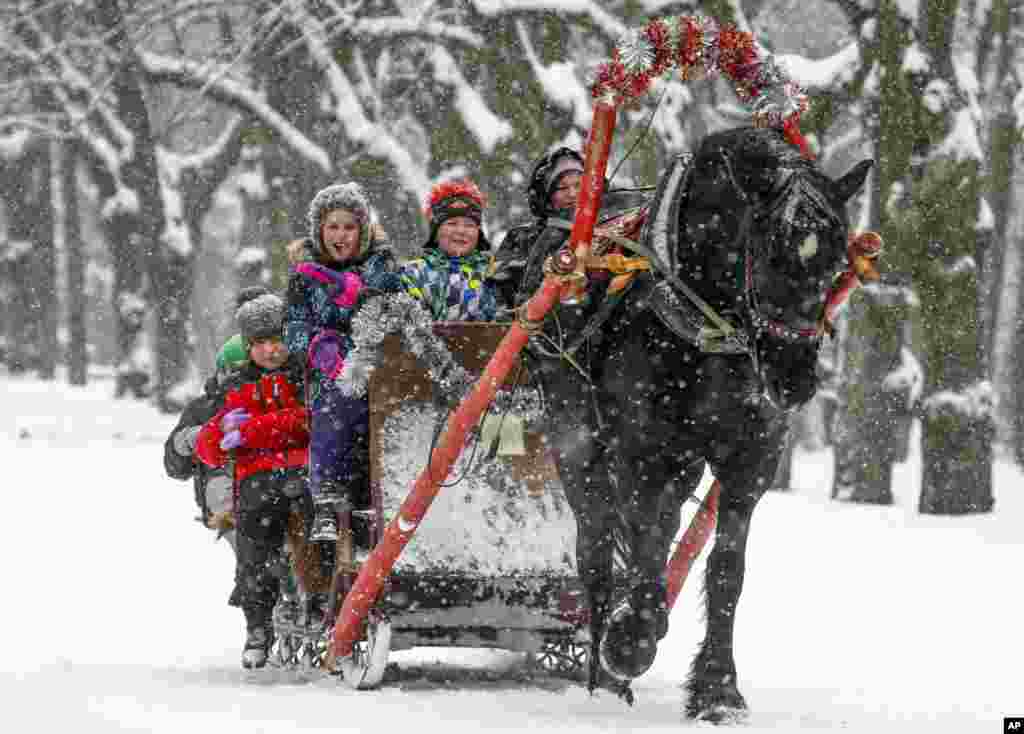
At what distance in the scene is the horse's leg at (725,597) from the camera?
6043 mm

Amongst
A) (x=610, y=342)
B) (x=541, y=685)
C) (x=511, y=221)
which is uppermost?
(x=511, y=221)

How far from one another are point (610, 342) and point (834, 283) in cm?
93

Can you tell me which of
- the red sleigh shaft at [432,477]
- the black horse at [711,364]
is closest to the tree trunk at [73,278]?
the red sleigh shaft at [432,477]

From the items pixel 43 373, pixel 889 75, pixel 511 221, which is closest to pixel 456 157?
pixel 511 221

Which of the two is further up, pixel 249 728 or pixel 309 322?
pixel 309 322

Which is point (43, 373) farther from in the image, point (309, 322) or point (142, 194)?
point (309, 322)

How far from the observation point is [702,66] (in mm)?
6547

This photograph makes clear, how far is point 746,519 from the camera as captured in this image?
6168mm

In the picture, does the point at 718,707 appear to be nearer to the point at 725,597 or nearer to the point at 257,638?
the point at 725,597

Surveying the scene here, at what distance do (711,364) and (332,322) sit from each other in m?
2.05

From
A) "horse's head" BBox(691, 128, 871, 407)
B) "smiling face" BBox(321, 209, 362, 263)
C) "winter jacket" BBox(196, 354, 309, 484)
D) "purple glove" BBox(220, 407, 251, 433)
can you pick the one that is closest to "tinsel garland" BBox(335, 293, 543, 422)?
"smiling face" BBox(321, 209, 362, 263)

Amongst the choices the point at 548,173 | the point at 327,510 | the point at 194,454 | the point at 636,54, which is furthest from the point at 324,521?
the point at 636,54

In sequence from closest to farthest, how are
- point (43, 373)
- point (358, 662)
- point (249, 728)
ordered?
point (249, 728) < point (358, 662) < point (43, 373)

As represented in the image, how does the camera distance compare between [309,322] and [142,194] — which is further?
[142,194]
